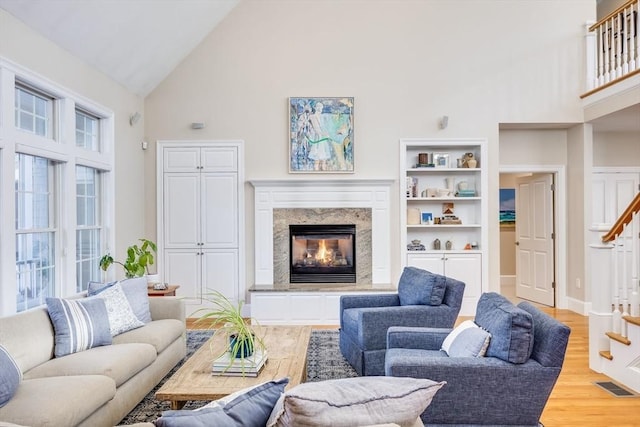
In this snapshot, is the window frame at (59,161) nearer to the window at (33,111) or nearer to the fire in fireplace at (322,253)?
the window at (33,111)

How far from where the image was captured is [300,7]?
6000 mm

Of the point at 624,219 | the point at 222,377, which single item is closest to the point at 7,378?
the point at 222,377

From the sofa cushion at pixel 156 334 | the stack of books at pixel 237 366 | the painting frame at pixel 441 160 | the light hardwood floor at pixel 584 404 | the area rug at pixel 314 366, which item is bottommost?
the light hardwood floor at pixel 584 404

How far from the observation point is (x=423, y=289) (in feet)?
12.2

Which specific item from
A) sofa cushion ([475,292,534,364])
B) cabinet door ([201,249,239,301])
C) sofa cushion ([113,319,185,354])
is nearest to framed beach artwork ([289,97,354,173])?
cabinet door ([201,249,239,301])

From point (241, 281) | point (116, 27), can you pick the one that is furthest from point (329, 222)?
point (116, 27)

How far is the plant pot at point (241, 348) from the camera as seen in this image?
265 cm

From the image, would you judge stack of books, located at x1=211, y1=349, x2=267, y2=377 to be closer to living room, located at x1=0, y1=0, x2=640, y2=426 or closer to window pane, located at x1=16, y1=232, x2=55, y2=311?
window pane, located at x1=16, y1=232, x2=55, y2=311

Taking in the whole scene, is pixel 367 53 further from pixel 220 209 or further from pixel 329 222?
pixel 220 209

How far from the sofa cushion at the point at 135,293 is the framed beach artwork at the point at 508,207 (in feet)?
23.0

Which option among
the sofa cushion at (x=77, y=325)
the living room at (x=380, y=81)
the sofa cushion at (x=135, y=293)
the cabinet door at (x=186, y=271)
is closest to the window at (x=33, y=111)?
the sofa cushion at (x=135, y=293)

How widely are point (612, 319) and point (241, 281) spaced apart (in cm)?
414

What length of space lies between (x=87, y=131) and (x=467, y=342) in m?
4.35

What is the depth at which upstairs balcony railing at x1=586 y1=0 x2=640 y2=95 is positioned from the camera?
5.07m
